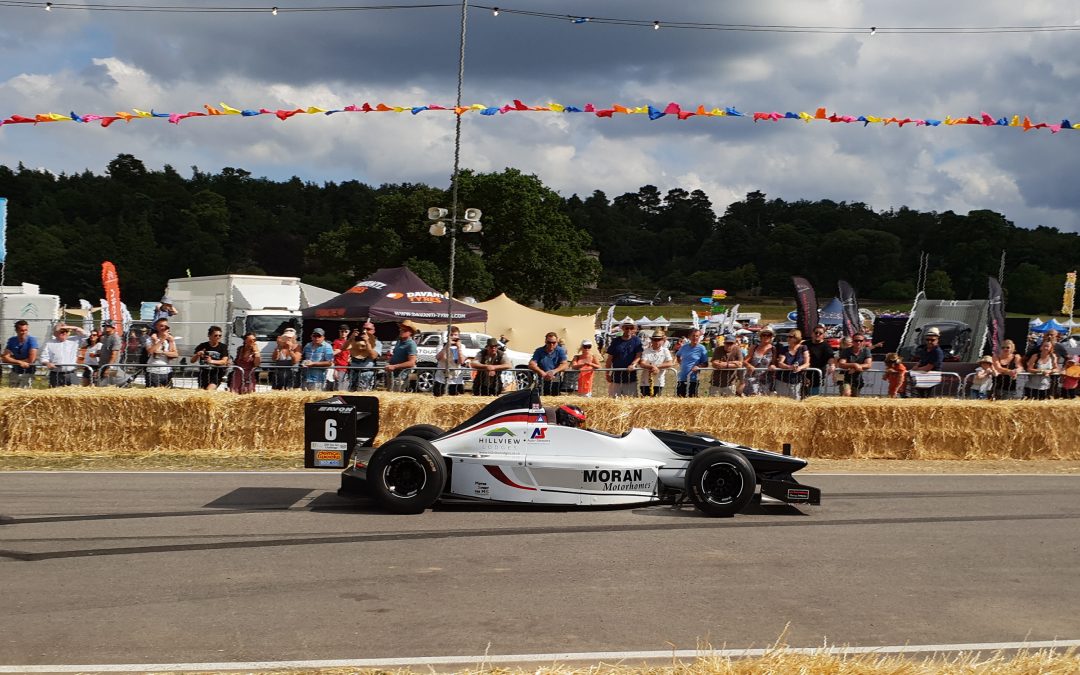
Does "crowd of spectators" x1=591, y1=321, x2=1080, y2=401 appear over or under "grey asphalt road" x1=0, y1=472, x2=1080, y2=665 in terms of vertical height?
over

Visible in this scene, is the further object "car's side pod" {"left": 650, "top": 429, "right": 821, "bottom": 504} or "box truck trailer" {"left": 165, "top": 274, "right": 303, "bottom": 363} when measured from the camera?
"box truck trailer" {"left": 165, "top": 274, "right": 303, "bottom": 363}

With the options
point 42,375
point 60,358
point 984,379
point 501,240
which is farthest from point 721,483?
point 501,240

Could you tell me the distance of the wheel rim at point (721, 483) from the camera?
8.96m

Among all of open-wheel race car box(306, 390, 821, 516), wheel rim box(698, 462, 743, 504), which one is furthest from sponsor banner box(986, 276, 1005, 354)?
wheel rim box(698, 462, 743, 504)

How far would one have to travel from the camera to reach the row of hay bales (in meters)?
12.6

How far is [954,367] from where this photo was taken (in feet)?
58.5

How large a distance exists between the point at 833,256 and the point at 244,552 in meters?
144

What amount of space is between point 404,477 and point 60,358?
31.6 ft

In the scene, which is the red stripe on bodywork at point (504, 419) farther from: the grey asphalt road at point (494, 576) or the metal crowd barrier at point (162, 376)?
the metal crowd barrier at point (162, 376)

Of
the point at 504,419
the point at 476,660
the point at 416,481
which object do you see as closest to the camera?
the point at 476,660

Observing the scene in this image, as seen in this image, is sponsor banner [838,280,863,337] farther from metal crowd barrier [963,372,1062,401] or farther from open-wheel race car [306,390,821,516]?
open-wheel race car [306,390,821,516]

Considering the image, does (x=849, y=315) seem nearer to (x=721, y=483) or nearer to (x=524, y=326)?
(x=524, y=326)

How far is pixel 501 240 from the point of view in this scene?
6519 cm

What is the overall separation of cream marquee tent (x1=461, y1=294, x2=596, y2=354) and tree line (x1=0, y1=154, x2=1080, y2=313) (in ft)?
104
